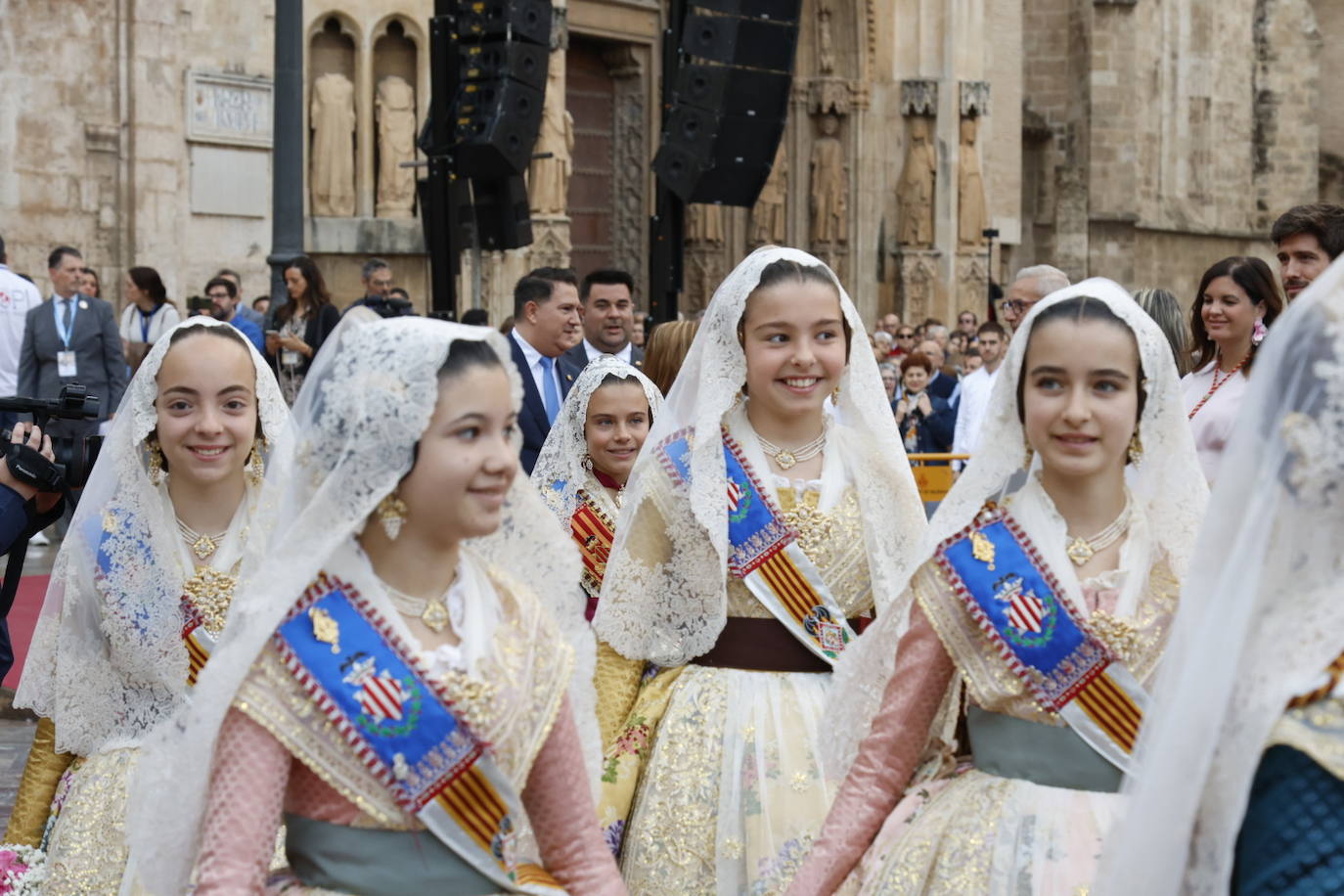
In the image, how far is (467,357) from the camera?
3.00 meters

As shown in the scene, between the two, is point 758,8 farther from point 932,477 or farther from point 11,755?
point 11,755

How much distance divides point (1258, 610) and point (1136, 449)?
1.26 m

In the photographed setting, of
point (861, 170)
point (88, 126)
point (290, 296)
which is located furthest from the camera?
point (861, 170)

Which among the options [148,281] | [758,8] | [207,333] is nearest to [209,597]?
[207,333]

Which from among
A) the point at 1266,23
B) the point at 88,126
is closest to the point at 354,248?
the point at 88,126

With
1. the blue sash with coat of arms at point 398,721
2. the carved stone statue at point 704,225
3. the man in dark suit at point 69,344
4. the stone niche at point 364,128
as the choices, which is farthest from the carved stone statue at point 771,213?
the blue sash with coat of arms at point 398,721

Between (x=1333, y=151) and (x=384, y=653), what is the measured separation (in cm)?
3843

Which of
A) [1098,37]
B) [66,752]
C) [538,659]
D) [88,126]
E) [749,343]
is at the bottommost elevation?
[66,752]

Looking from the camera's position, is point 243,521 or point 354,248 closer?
point 243,521

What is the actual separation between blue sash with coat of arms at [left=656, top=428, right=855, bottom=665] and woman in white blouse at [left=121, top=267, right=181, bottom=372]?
983 cm

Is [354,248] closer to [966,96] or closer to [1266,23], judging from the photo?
[966,96]

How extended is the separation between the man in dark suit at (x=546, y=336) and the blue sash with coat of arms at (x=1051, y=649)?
5175 millimetres

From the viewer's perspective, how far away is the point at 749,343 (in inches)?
186

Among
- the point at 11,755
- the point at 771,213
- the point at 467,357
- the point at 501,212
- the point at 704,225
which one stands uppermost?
the point at 771,213
